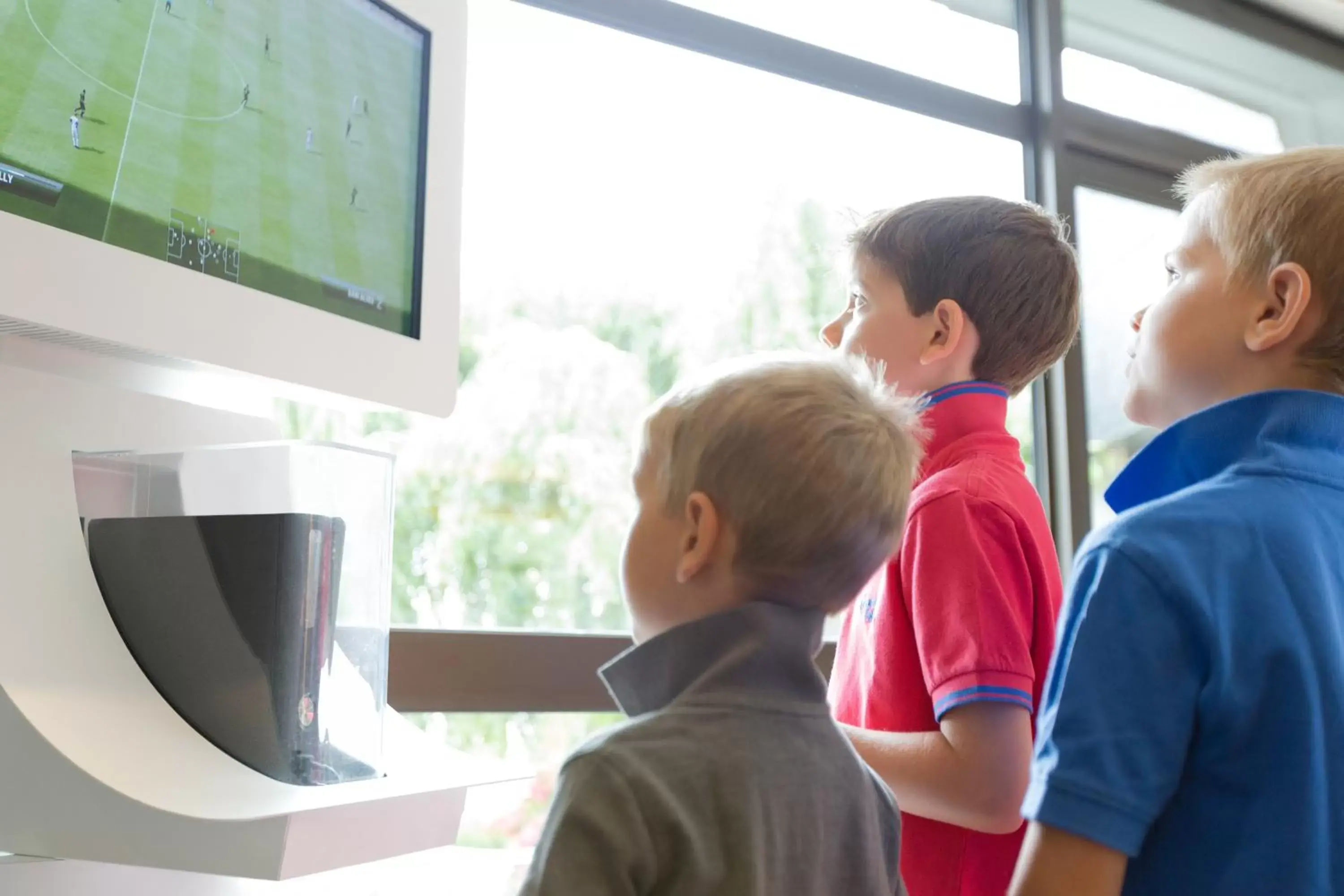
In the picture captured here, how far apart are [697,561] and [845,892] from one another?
24cm

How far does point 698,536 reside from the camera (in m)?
0.80

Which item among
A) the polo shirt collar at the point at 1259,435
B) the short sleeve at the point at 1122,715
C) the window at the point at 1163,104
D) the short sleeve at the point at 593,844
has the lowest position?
the short sleeve at the point at 593,844

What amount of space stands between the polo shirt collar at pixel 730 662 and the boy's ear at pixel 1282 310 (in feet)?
1.34

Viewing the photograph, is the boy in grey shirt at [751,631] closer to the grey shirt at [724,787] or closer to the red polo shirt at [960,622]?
the grey shirt at [724,787]

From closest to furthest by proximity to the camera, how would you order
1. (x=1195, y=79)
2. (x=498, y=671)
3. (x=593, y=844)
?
(x=593, y=844)
(x=498, y=671)
(x=1195, y=79)

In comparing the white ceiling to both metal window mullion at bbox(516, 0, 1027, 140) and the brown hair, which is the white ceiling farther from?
the brown hair

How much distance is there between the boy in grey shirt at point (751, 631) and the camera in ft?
2.30

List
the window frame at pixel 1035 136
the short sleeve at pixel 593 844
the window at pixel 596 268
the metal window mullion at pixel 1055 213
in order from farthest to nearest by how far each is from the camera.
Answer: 1. the window at pixel 596 268
2. the metal window mullion at pixel 1055 213
3. the window frame at pixel 1035 136
4. the short sleeve at pixel 593 844


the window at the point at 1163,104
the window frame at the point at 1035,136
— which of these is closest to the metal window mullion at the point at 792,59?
the window frame at the point at 1035,136

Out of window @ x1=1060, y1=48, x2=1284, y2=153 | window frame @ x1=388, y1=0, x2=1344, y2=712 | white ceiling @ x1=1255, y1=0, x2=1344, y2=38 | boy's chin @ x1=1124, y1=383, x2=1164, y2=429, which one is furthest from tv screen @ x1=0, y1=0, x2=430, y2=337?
white ceiling @ x1=1255, y1=0, x2=1344, y2=38

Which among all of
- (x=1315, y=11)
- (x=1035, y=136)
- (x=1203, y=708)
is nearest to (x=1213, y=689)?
(x=1203, y=708)

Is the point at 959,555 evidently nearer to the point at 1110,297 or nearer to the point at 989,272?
the point at 989,272

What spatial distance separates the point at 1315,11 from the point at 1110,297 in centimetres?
126

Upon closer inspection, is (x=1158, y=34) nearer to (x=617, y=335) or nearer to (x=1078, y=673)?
(x=617, y=335)
